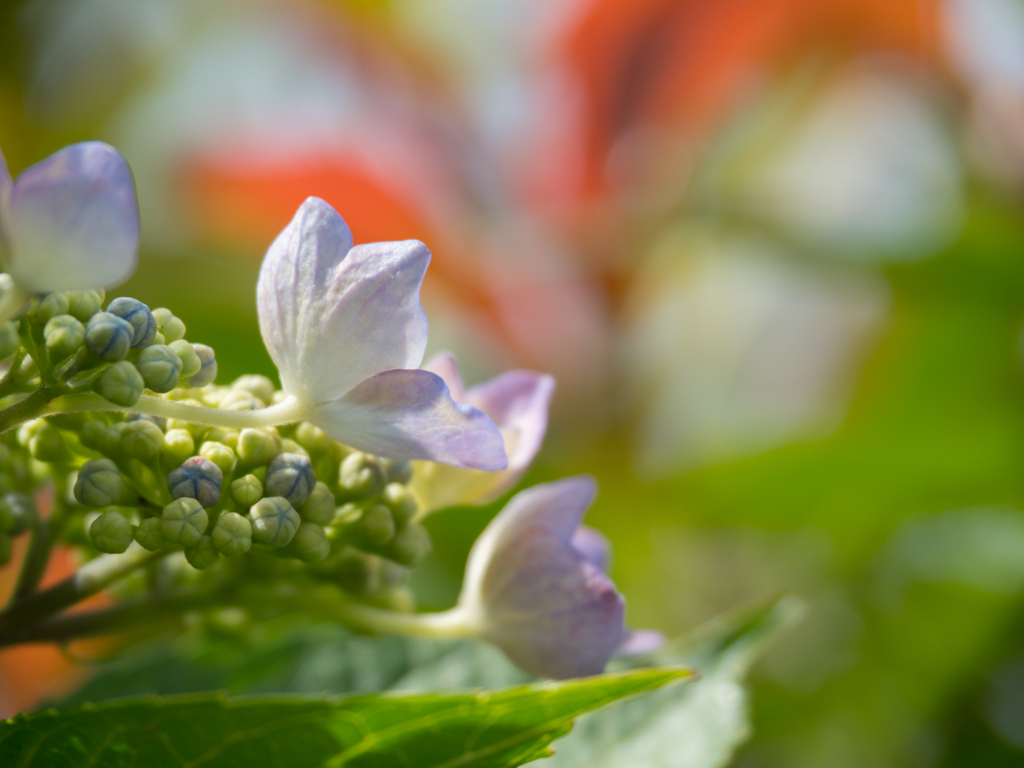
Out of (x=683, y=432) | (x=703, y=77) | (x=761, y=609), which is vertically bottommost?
(x=683, y=432)

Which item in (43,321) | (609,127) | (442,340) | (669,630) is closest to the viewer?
(43,321)

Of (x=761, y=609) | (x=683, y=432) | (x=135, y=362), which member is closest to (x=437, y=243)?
(x=683, y=432)

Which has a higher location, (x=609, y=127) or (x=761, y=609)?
(x=609, y=127)

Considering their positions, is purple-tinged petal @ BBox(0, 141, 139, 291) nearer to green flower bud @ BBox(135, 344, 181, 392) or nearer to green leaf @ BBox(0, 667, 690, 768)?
green flower bud @ BBox(135, 344, 181, 392)

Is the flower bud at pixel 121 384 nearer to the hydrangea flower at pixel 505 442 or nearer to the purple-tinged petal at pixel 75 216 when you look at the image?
the purple-tinged petal at pixel 75 216

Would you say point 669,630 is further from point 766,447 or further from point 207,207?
point 207,207

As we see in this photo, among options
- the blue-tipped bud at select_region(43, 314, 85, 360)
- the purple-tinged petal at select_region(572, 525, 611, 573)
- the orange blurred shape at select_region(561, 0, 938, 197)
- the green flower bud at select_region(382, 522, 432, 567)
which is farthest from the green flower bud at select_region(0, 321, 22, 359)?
the orange blurred shape at select_region(561, 0, 938, 197)

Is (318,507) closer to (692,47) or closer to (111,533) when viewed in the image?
(111,533)

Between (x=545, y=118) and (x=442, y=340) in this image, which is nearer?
(x=545, y=118)

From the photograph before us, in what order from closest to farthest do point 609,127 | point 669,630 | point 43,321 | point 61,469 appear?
1. point 43,321
2. point 61,469
3. point 669,630
4. point 609,127
